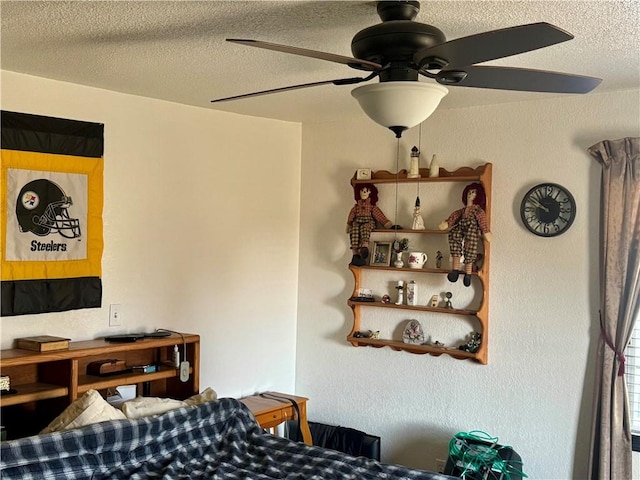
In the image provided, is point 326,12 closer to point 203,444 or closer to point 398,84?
point 398,84

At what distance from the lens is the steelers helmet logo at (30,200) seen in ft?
11.1

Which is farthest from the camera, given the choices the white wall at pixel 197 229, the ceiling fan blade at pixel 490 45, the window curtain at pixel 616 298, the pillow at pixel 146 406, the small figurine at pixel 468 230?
the small figurine at pixel 468 230

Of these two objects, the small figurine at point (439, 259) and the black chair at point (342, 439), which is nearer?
the small figurine at point (439, 259)

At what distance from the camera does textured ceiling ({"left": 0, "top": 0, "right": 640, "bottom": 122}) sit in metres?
2.38

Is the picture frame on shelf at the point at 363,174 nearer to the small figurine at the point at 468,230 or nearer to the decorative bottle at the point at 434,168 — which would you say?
the decorative bottle at the point at 434,168

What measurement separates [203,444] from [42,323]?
109 cm

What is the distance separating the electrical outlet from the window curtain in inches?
104

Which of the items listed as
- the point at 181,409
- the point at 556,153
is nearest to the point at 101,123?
the point at 181,409

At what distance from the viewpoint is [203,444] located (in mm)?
3115

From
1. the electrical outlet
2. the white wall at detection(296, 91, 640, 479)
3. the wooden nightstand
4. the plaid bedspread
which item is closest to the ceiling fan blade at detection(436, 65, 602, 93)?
the white wall at detection(296, 91, 640, 479)

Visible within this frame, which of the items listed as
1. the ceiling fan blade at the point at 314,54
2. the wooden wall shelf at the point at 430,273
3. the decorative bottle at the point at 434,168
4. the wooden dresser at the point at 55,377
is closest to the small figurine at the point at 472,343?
the wooden wall shelf at the point at 430,273

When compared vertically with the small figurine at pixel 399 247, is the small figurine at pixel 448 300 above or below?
below

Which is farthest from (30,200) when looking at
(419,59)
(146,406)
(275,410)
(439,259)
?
(439,259)

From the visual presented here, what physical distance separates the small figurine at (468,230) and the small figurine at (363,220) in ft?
1.70
